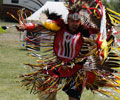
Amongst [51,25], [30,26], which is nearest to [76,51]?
[51,25]

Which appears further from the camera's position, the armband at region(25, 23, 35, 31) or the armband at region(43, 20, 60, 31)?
the armband at region(43, 20, 60, 31)

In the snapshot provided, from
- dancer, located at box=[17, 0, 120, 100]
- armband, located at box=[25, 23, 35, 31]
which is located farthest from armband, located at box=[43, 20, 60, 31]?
armband, located at box=[25, 23, 35, 31]

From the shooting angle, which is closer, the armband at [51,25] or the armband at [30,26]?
the armband at [30,26]

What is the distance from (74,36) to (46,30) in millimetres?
399

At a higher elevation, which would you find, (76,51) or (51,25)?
(51,25)

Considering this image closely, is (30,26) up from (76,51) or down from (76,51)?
up

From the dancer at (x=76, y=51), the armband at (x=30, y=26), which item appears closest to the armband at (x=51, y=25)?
the dancer at (x=76, y=51)

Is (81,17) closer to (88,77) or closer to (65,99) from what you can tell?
(88,77)


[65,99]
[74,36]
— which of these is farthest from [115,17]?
[65,99]

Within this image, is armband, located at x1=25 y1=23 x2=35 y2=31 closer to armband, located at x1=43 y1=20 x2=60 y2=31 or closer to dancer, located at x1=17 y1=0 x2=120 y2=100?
dancer, located at x1=17 y1=0 x2=120 y2=100

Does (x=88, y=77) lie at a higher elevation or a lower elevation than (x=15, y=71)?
higher

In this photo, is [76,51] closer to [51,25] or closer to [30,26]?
[51,25]

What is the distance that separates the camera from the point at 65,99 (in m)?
5.02

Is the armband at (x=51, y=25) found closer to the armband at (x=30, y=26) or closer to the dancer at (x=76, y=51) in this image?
the dancer at (x=76, y=51)
